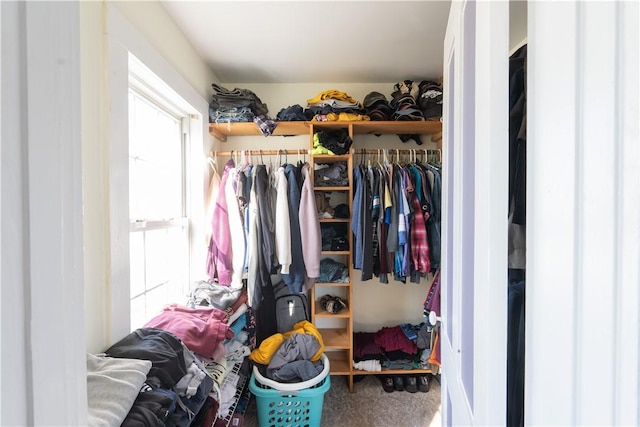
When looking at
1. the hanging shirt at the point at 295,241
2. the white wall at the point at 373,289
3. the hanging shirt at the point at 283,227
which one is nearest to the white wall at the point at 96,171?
the hanging shirt at the point at 283,227

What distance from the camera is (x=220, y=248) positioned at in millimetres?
1964

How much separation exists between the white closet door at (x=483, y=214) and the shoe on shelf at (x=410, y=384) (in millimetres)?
1526

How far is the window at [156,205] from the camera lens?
1436mm

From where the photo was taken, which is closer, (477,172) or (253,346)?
(477,172)

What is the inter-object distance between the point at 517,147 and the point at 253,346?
2078 mm

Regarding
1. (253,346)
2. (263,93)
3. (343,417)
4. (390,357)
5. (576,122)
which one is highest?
(263,93)

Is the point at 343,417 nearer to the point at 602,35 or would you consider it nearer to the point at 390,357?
the point at 390,357

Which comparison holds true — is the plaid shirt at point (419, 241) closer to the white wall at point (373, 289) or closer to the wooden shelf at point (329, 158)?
the white wall at point (373, 289)

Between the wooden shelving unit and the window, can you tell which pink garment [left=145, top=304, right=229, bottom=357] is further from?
the wooden shelving unit

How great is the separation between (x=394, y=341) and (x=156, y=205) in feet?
6.74

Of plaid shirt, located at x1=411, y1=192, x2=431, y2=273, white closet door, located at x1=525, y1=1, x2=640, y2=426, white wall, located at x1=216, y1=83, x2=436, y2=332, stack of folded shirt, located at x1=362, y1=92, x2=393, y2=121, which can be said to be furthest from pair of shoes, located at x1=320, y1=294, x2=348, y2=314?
white closet door, located at x1=525, y1=1, x2=640, y2=426

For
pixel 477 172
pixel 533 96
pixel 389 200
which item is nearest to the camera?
pixel 533 96

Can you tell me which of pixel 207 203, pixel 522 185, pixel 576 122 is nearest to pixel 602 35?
pixel 576 122

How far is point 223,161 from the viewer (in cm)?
238
